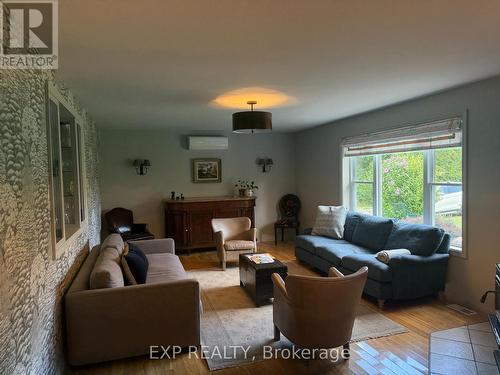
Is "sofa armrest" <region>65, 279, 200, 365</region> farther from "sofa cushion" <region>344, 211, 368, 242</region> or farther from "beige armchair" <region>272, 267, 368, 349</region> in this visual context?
"sofa cushion" <region>344, 211, 368, 242</region>

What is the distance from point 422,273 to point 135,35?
3446 mm

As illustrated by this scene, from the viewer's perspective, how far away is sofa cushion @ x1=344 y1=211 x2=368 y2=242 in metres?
4.89

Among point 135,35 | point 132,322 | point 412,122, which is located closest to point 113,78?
point 135,35

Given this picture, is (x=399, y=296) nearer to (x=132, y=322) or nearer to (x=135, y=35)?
(x=132, y=322)

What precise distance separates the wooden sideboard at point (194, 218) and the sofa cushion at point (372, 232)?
244cm

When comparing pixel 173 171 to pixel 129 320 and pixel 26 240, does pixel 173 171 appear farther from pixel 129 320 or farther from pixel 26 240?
pixel 26 240

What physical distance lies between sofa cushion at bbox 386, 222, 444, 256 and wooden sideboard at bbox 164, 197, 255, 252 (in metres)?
3.06

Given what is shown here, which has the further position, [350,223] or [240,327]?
[350,223]

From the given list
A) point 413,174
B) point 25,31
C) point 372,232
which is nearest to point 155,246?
point 372,232

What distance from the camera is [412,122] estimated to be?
4.16 metres

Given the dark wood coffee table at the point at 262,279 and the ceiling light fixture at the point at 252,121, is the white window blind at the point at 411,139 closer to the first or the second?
the ceiling light fixture at the point at 252,121

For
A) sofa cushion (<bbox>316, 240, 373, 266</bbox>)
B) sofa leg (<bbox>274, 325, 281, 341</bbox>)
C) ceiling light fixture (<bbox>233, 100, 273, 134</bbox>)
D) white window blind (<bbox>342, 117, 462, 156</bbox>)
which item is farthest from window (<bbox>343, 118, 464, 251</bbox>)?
sofa leg (<bbox>274, 325, 281, 341</bbox>)

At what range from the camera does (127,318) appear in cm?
258

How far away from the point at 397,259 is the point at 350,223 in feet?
5.00
